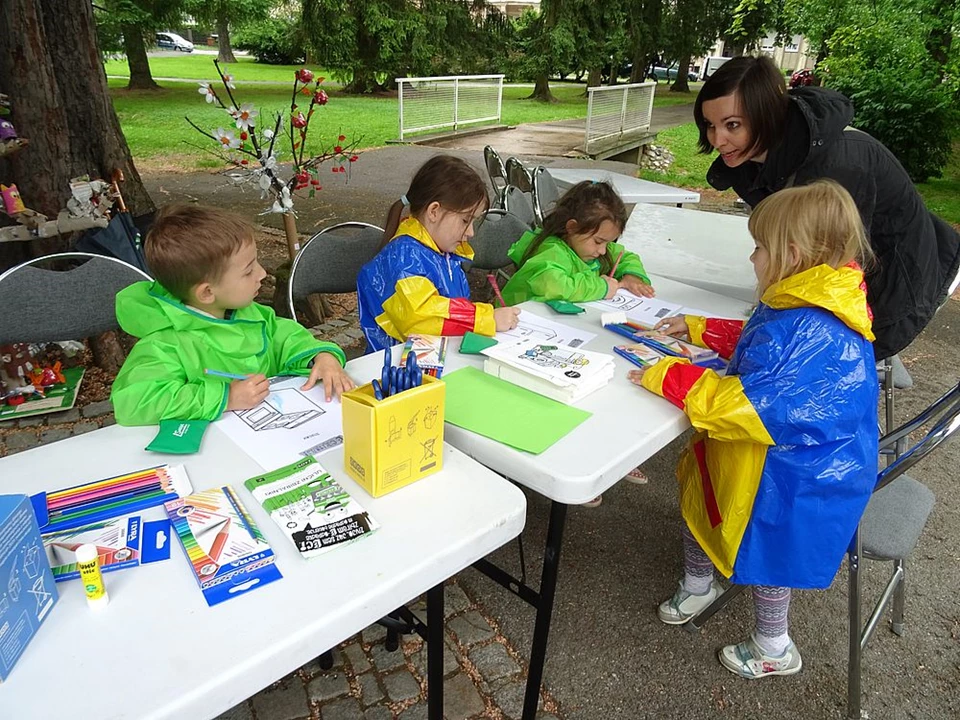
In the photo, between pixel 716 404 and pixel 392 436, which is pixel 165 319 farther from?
pixel 716 404

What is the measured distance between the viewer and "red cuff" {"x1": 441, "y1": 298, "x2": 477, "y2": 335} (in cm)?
193

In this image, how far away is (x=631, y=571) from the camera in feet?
7.86

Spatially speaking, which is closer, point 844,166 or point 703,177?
point 844,166

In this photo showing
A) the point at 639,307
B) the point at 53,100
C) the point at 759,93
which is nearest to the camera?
the point at 759,93

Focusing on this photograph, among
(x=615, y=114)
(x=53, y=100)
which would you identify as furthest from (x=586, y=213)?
(x=615, y=114)

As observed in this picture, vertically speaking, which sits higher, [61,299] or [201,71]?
[61,299]

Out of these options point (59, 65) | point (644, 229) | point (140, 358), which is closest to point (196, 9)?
point (59, 65)

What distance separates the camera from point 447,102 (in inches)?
492

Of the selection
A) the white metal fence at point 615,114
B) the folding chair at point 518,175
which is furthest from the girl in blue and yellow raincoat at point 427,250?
the white metal fence at point 615,114

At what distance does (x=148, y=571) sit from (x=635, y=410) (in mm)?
1049

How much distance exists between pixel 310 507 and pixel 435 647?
1.38ft

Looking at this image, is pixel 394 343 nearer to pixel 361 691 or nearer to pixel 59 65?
pixel 361 691

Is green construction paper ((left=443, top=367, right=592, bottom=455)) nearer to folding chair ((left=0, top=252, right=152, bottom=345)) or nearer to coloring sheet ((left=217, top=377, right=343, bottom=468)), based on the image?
coloring sheet ((left=217, top=377, right=343, bottom=468))

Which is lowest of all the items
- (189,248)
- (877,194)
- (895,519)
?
(895,519)
